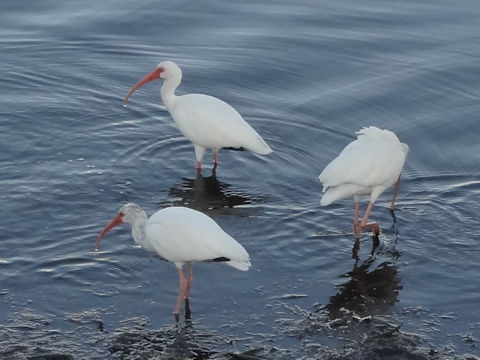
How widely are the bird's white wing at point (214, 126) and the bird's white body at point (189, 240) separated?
3030 mm

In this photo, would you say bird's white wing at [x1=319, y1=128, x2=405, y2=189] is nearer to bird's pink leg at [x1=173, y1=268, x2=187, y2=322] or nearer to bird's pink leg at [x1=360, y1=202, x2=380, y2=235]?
bird's pink leg at [x1=360, y1=202, x2=380, y2=235]

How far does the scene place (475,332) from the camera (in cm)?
981

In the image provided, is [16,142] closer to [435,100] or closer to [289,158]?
[289,158]

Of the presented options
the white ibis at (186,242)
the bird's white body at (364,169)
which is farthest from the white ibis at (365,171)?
the white ibis at (186,242)

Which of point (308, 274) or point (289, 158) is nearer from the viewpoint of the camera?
point (308, 274)

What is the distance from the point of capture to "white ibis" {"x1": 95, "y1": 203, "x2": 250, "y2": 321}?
391 inches

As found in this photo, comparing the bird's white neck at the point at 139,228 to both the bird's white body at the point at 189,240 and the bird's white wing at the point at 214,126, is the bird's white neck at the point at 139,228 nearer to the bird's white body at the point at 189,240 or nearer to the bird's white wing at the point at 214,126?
the bird's white body at the point at 189,240

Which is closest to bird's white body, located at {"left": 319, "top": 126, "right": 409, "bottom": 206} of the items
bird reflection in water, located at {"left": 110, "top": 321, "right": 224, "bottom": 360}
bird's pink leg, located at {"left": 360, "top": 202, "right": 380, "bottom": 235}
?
bird's pink leg, located at {"left": 360, "top": 202, "right": 380, "bottom": 235}

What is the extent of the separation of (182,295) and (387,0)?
415 inches

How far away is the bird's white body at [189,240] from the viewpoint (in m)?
9.92

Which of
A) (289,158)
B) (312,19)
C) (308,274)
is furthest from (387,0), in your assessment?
(308,274)

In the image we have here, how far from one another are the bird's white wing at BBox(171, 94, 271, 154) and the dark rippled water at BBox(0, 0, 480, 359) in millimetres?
437

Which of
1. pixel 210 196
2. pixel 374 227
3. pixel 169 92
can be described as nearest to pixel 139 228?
pixel 210 196

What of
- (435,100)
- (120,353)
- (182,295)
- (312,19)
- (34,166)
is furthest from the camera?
(312,19)
